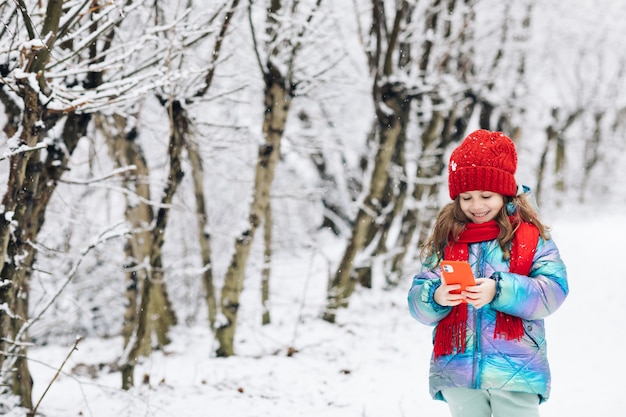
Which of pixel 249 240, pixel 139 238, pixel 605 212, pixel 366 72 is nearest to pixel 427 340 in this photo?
pixel 249 240

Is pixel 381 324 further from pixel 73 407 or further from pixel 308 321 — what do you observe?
pixel 73 407

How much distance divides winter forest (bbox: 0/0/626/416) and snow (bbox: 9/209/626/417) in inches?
6.9

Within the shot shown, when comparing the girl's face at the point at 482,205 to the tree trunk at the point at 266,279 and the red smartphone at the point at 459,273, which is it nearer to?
the red smartphone at the point at 459,273

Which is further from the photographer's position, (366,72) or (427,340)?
(366,72)

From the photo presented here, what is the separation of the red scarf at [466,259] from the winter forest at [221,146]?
2199mm

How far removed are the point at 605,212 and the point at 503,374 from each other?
2848 centimetres

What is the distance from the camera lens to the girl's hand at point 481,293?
2.19 meters

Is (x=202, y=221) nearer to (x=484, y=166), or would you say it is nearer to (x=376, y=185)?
(x=376, y=185)

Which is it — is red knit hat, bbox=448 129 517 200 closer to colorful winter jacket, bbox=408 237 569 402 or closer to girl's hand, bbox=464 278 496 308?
colorful winter jacket, bbox=408 237 569 402

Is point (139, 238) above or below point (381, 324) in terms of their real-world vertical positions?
above

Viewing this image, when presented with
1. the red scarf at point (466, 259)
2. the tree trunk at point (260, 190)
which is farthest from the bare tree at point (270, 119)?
the red scarf at point (466, 259)

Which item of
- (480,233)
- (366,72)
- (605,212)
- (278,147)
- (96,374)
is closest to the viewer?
(480,233)

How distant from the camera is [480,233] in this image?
247 centimetres

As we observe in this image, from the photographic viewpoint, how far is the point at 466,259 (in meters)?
2.48
